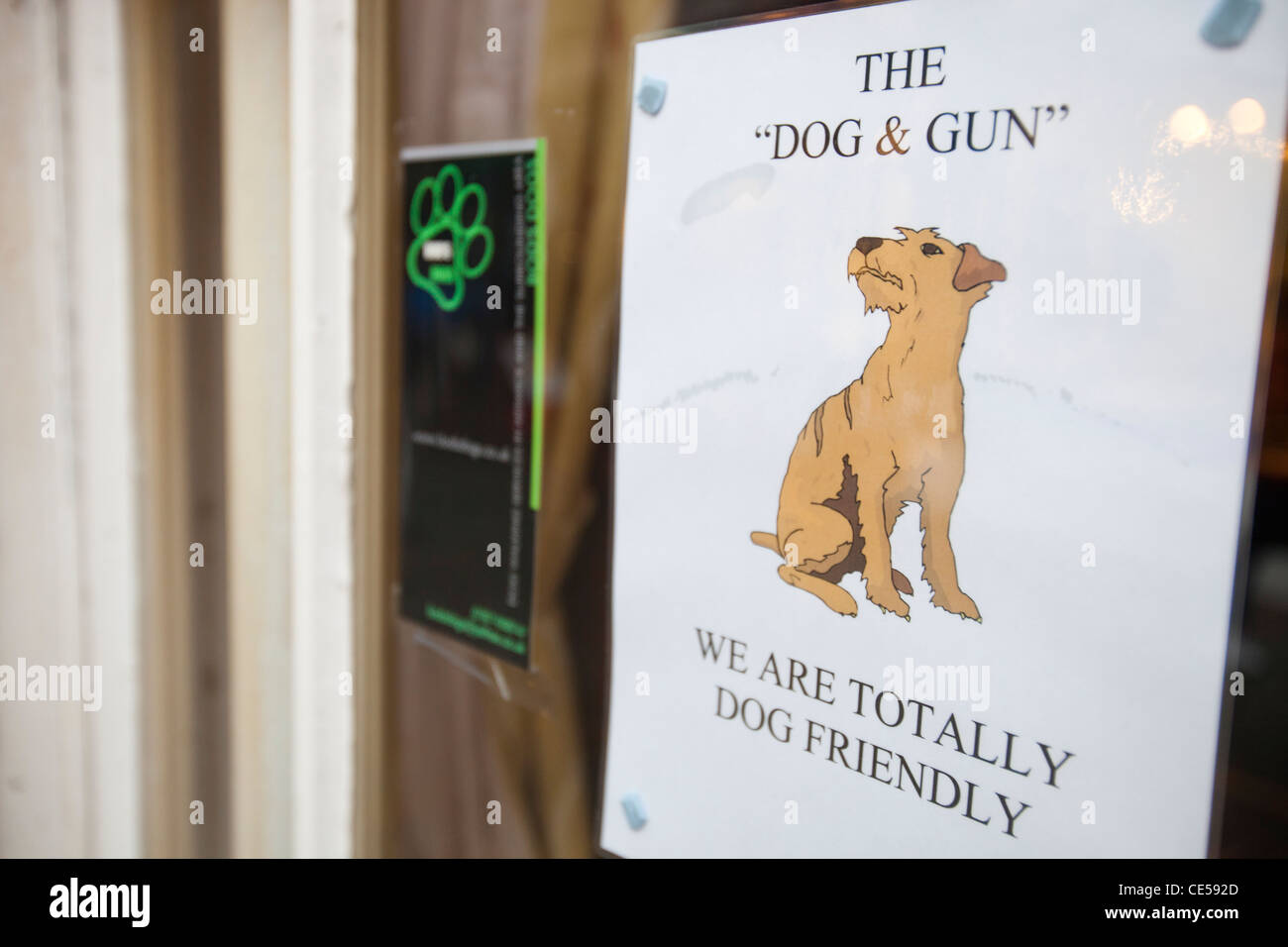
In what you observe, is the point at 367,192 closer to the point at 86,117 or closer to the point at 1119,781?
the point at 86,117

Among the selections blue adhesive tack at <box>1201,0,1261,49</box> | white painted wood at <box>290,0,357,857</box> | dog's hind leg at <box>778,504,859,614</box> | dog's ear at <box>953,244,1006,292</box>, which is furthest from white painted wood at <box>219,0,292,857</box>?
blue adhesive tack at <box>1201,0,1261,49</box>

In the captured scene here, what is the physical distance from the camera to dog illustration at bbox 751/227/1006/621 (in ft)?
1.94

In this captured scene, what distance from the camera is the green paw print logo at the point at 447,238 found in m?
0.88

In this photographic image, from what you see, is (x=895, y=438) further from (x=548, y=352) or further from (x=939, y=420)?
(x=548, y=352)

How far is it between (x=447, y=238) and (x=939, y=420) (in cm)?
54

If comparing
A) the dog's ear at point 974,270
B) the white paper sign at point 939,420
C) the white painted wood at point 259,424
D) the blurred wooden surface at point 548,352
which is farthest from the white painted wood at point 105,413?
the dog's ear at point 974,270

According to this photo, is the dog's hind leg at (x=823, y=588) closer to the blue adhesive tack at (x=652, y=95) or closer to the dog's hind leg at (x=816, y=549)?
the dog's hind leg at (x=816, y=549)

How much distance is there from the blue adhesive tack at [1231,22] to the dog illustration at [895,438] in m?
0.16

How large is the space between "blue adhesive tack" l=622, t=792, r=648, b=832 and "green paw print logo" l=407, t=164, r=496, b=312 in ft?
1.64

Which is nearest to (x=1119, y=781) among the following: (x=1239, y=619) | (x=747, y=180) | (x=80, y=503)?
(x=1239, y=619)

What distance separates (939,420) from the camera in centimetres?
60

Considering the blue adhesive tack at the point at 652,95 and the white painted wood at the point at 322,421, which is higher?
the blue adhesive tack at the point at 652,95

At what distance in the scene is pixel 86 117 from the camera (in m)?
1.08
